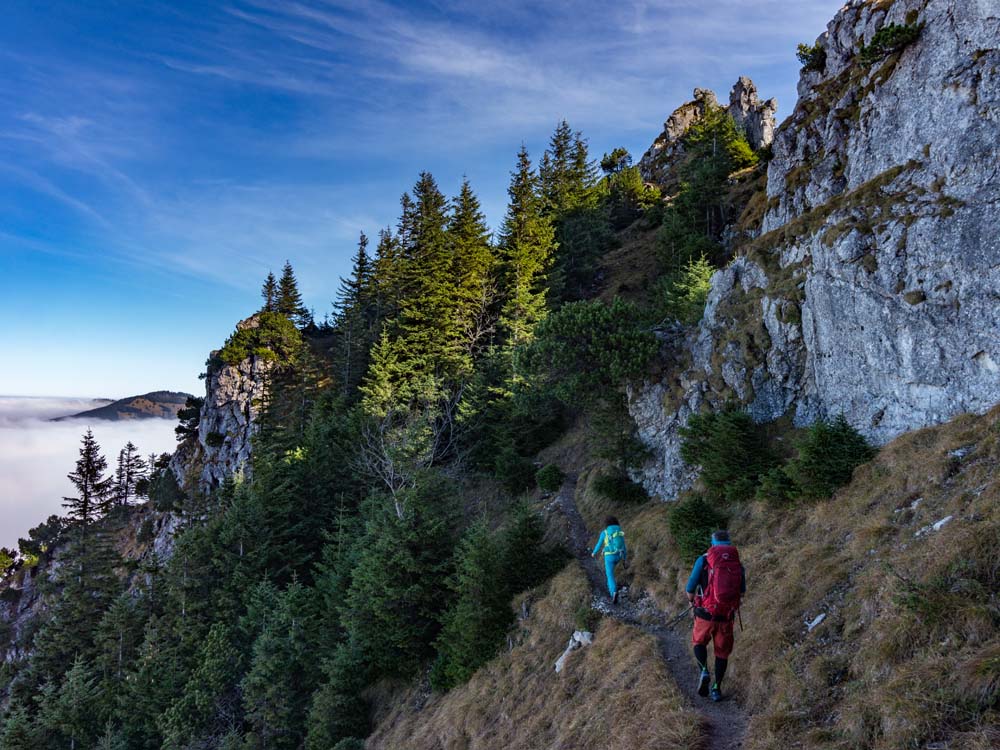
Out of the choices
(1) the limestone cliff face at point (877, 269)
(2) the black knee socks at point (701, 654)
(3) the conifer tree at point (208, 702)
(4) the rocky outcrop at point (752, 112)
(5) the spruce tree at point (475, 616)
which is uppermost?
(4) the rocky outcrop at point (752, 112)

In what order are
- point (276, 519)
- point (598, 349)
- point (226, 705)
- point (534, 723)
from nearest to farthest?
1. point (534, 723)
2. point (598, 349)
3. point (226, 705)
4. point (276, 519)

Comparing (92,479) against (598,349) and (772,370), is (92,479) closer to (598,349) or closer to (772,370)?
(598,349)

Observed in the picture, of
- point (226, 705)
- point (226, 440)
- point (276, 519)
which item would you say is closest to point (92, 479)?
point (226, 440)

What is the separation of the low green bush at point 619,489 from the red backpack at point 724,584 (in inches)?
496

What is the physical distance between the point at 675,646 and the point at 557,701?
353cm

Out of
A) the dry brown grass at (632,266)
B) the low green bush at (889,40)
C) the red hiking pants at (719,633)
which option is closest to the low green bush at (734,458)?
the red hiking pants at (719,633)

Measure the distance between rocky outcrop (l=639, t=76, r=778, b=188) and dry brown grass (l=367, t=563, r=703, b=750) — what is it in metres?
58.9

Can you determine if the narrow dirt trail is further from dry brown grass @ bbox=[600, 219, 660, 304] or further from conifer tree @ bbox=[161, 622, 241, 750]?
dry brown grass @ bbox=[600, 219, 660, 304]

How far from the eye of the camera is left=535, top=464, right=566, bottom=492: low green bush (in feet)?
83.6

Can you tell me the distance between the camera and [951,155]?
42.8 feet

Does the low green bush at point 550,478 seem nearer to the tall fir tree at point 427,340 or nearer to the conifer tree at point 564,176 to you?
the tall fir tree at point 427,340

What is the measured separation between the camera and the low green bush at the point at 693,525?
45.6 ft

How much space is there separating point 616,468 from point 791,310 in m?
9.51

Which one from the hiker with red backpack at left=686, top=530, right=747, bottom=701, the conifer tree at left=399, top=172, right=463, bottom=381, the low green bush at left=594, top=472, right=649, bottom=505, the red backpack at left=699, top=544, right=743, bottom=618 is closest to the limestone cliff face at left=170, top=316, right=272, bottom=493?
the conifer tree at left=399, top=172, right=463, bottom=381
